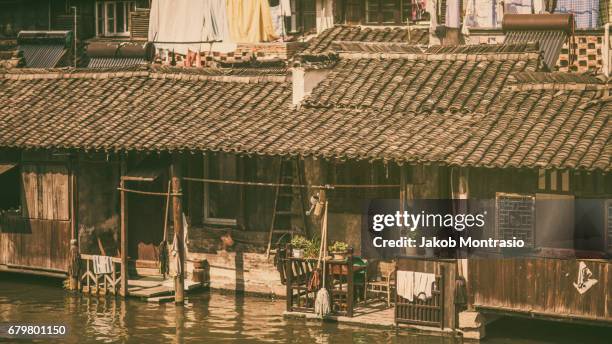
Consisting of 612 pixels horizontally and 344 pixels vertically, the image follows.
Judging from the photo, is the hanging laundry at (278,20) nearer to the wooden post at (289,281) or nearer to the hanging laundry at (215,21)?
the hanging laundry at (215,21)

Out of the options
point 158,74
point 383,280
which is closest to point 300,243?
point 383,280

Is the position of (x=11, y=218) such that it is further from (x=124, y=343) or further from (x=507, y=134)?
(x=507, y=134)

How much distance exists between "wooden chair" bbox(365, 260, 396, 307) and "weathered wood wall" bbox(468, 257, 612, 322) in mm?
2659

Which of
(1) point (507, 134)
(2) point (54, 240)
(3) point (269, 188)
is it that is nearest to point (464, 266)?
(1) point (507, 134)

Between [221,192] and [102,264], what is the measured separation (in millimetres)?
3132

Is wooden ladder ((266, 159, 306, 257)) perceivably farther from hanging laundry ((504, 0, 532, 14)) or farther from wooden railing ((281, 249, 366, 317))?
hanging laundry ((504, 0, 532, 14))

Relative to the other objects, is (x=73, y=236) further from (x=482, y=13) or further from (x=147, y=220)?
(x=482, y=13)

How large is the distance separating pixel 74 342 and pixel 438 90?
8980mm

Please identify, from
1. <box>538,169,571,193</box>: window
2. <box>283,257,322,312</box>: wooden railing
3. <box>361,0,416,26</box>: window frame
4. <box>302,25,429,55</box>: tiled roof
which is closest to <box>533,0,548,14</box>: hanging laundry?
<box>302,25,429,55</box>: tiled roof

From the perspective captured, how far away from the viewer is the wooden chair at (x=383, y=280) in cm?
2853

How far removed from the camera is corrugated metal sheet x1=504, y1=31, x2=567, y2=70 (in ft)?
115

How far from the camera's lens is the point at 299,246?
96.0 ft

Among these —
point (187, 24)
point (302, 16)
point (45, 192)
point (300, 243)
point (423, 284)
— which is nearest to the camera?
point (423, 284)

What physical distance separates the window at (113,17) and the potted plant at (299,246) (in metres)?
19.9
